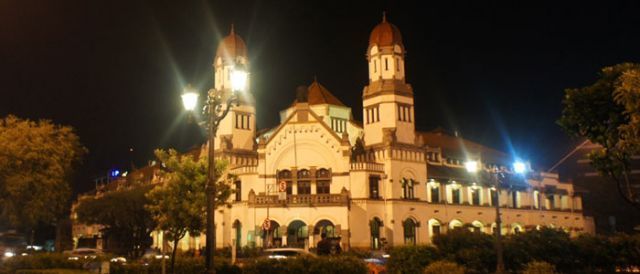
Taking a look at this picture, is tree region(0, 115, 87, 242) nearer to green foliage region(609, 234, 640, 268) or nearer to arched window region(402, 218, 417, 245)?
arched window region(402, 218, 417, 245)

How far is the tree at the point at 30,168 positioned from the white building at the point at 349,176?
1657 centimetres

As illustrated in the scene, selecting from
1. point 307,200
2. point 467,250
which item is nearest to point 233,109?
point 307,200

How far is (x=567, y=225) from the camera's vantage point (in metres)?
80.1

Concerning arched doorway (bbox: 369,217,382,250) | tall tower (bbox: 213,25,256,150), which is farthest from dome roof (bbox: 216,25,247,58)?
arched doorway (bbox: 369,217,382,250)

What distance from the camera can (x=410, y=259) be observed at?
25938 millimetres

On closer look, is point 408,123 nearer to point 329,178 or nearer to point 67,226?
point 329,178

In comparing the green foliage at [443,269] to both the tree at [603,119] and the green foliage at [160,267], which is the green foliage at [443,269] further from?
the green foliage at [160,267]

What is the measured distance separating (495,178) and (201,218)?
1710 cm

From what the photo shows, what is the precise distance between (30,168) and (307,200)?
2310 centimetres

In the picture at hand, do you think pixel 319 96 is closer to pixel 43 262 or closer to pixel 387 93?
pixel 387 93

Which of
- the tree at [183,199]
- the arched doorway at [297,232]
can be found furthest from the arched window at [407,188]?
the tree at [183,199]

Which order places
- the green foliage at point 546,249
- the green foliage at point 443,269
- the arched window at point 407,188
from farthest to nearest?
the arched window at point 407,188, the green foliage at point 546,249, the green foliage at point 443,269

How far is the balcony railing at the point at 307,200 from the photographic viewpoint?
55.0 metres

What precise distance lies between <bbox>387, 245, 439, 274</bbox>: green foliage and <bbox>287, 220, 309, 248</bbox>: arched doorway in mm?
30063
